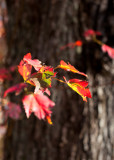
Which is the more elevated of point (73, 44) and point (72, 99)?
point (73, 44)

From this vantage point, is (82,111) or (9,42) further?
(9,42)

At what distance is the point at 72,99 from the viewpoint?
1330 mm

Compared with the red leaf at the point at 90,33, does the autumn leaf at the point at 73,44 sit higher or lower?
lower

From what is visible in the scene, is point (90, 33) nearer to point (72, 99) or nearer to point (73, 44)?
point (73, 44)

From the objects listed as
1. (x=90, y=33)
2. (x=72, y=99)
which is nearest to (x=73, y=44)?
(x=90, y=33)

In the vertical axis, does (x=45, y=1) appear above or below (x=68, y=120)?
above

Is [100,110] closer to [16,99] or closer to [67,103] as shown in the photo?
[67,103]

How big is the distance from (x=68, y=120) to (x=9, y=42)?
1014 millimetres

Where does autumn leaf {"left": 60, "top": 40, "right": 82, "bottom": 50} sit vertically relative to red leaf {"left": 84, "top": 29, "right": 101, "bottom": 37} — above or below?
below

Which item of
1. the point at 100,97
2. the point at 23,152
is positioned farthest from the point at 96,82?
the point at 23,152

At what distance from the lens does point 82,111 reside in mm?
1306

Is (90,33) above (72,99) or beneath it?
above

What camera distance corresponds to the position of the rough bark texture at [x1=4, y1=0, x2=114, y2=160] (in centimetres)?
129

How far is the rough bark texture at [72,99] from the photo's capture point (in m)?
1.29
